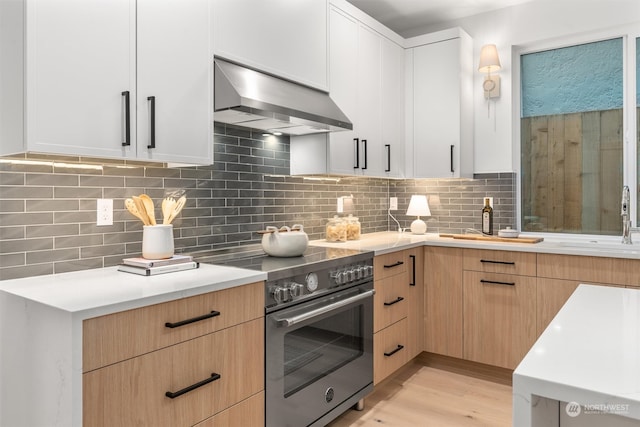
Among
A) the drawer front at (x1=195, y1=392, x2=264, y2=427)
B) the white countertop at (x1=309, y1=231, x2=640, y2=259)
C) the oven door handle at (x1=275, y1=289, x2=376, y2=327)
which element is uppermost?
the white countertop at (x1=309, y1=231, x2=640, y2=259)

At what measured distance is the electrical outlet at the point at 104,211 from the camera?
79.4 inches

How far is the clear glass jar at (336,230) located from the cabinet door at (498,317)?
35.7 inches

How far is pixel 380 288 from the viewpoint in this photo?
9.16 ft

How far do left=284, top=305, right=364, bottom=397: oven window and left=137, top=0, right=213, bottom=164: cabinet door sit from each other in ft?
3.15

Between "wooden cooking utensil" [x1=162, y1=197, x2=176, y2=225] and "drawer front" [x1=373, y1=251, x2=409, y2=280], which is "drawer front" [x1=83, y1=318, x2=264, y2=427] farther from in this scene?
"drawer front" [x1=373, y1=251, x2=409, y2=280]

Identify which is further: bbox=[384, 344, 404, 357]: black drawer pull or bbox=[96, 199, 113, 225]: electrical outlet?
bbox=[384, 344, 404, 357]: black drawer pull

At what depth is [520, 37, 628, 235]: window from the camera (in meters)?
3.30

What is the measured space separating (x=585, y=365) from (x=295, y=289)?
135 cm

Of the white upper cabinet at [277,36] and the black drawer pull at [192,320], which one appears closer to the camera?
the black drawer pull at [192,320]

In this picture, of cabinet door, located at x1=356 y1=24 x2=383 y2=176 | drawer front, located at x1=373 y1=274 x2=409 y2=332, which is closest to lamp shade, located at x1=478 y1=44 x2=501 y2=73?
cabinet door, located at x1=356 y1=24 x2=383 y2=176

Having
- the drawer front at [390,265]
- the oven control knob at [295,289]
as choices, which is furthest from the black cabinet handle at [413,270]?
the oven control knob at [295,289]

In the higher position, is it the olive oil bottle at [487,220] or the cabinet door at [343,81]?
the cabinet door at [343,81]

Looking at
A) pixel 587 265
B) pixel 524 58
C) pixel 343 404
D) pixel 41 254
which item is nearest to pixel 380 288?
pixel 343 404

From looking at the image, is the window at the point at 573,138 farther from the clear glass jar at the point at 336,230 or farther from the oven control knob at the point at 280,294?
the oven control knob at the point at 280,294
